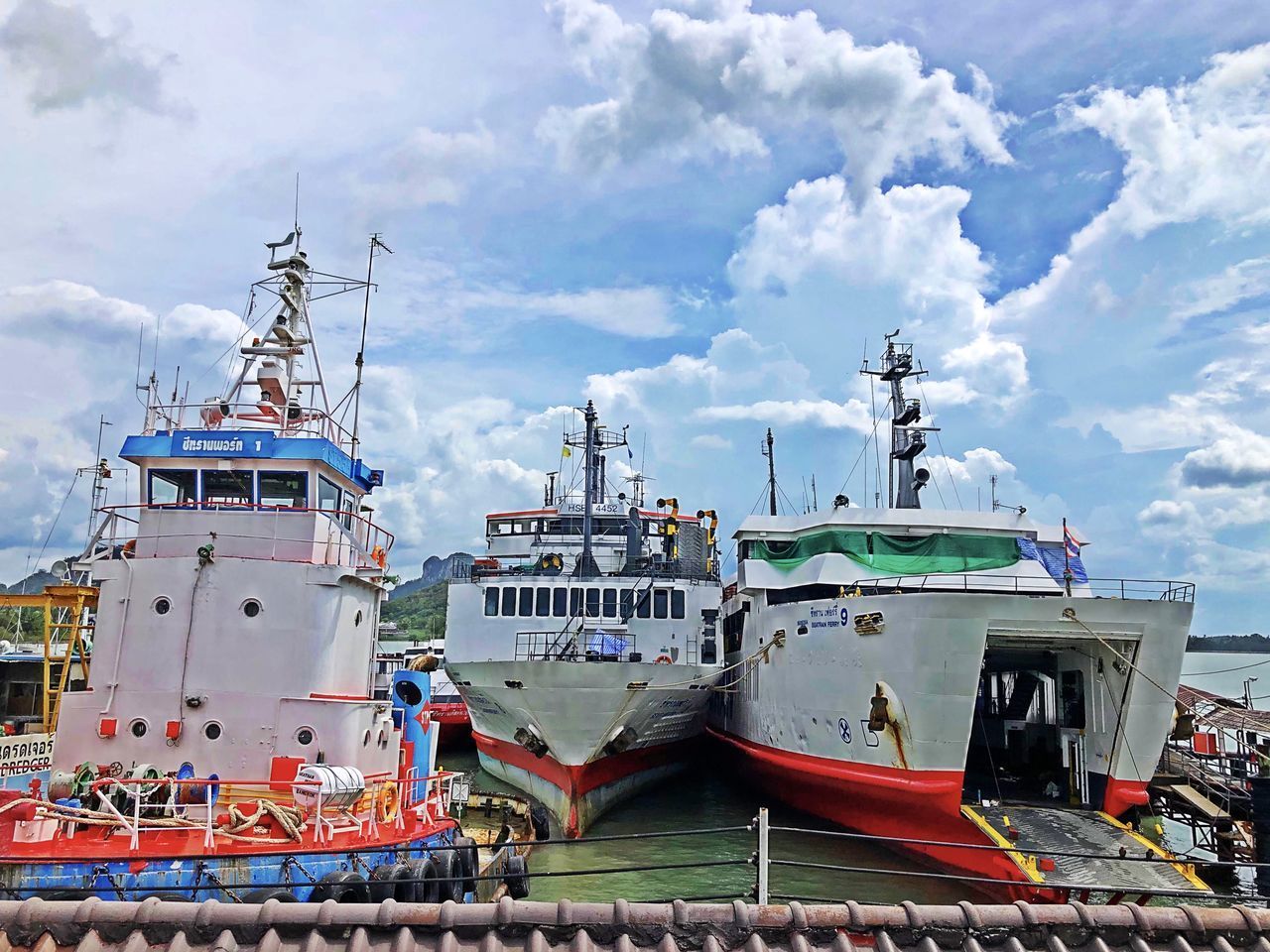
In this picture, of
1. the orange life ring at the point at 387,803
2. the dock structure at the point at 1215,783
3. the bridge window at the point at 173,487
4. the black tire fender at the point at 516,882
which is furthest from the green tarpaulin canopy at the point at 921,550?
the bridge window at the point at 173,487

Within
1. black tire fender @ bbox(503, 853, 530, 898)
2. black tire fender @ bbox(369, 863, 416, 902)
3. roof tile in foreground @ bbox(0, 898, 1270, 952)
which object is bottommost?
black tire fender @ bbox(503, 853, 530, 898)

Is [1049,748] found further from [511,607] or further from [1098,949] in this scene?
[1098,949]

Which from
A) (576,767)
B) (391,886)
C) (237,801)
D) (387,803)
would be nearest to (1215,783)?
(576,767)

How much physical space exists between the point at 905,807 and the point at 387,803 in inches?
396

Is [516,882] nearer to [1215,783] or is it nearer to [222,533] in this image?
[222,533]

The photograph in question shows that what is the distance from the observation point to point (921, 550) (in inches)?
856

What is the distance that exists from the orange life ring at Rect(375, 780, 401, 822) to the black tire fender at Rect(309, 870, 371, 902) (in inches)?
86.4

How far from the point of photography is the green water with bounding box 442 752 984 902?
1532 centimetres

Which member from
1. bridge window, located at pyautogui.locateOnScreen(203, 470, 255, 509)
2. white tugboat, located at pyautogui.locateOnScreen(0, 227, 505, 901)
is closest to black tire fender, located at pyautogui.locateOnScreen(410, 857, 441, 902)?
white tugboat, located at pyautogui.locateOnScreen(0, 227, 505, 901)

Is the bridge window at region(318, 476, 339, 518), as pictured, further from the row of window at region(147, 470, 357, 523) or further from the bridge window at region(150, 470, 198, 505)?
the bridge window at region(150, 470, 198, 505)

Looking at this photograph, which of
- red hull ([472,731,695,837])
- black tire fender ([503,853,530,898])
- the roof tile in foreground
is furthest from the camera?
red hull ([472,731,695,837])

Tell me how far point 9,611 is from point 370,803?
304ft

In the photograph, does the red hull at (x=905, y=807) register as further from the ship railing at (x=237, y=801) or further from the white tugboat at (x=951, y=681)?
the ship railing at (x=237, y=801)

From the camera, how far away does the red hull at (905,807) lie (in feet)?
49.0
